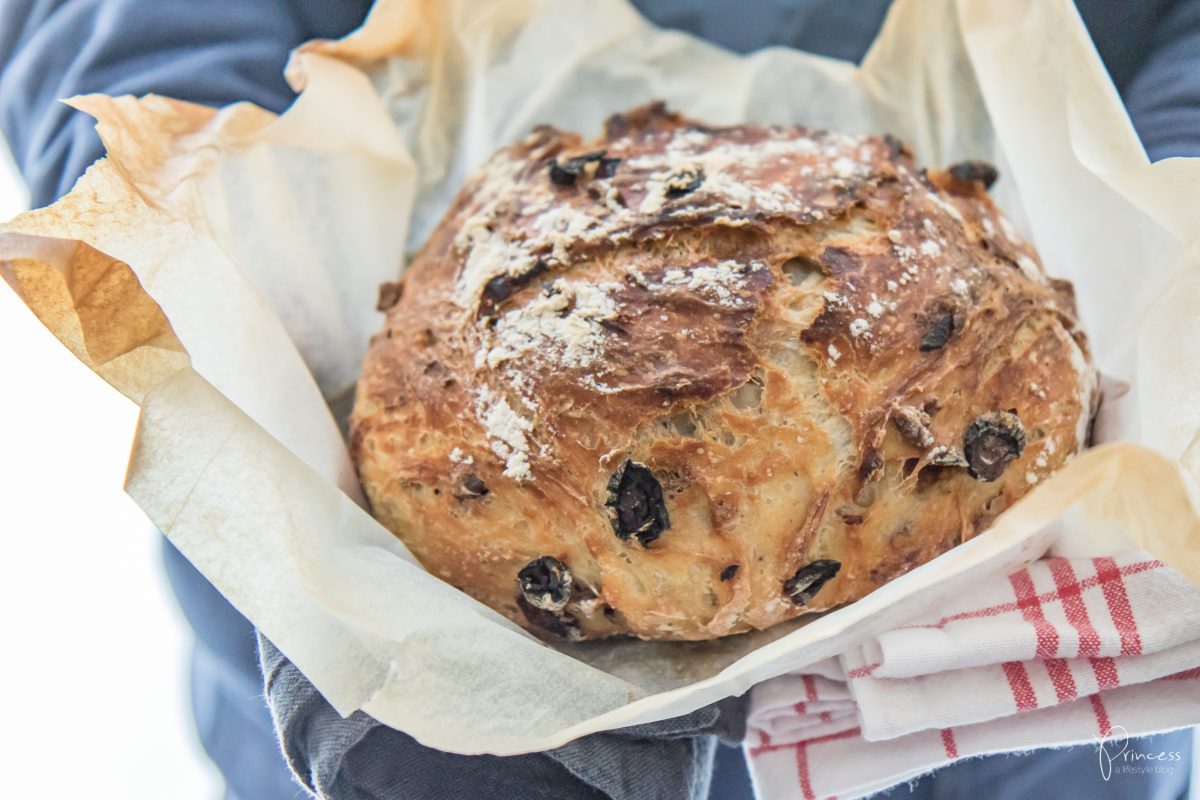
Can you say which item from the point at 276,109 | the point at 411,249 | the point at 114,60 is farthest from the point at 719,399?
the point at 114,60

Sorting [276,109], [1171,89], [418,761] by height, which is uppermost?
[1171,89]

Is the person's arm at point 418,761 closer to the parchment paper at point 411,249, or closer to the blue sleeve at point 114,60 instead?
the parchment paper at point 411,249

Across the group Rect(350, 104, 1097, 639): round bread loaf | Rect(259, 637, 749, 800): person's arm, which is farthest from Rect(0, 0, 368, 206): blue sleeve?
Rect(259, 637, 749, 800): person's arm

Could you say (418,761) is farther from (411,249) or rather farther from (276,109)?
(276,109)

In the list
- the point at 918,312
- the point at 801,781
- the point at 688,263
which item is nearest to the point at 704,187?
the point at 688,263

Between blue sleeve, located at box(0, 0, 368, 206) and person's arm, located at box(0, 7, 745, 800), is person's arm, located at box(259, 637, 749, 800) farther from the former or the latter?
blue sleeve, located at box(0, 0, 368, 206)

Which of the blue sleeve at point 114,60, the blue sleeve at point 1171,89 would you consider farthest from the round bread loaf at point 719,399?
the blue sleeve at point 114,60
